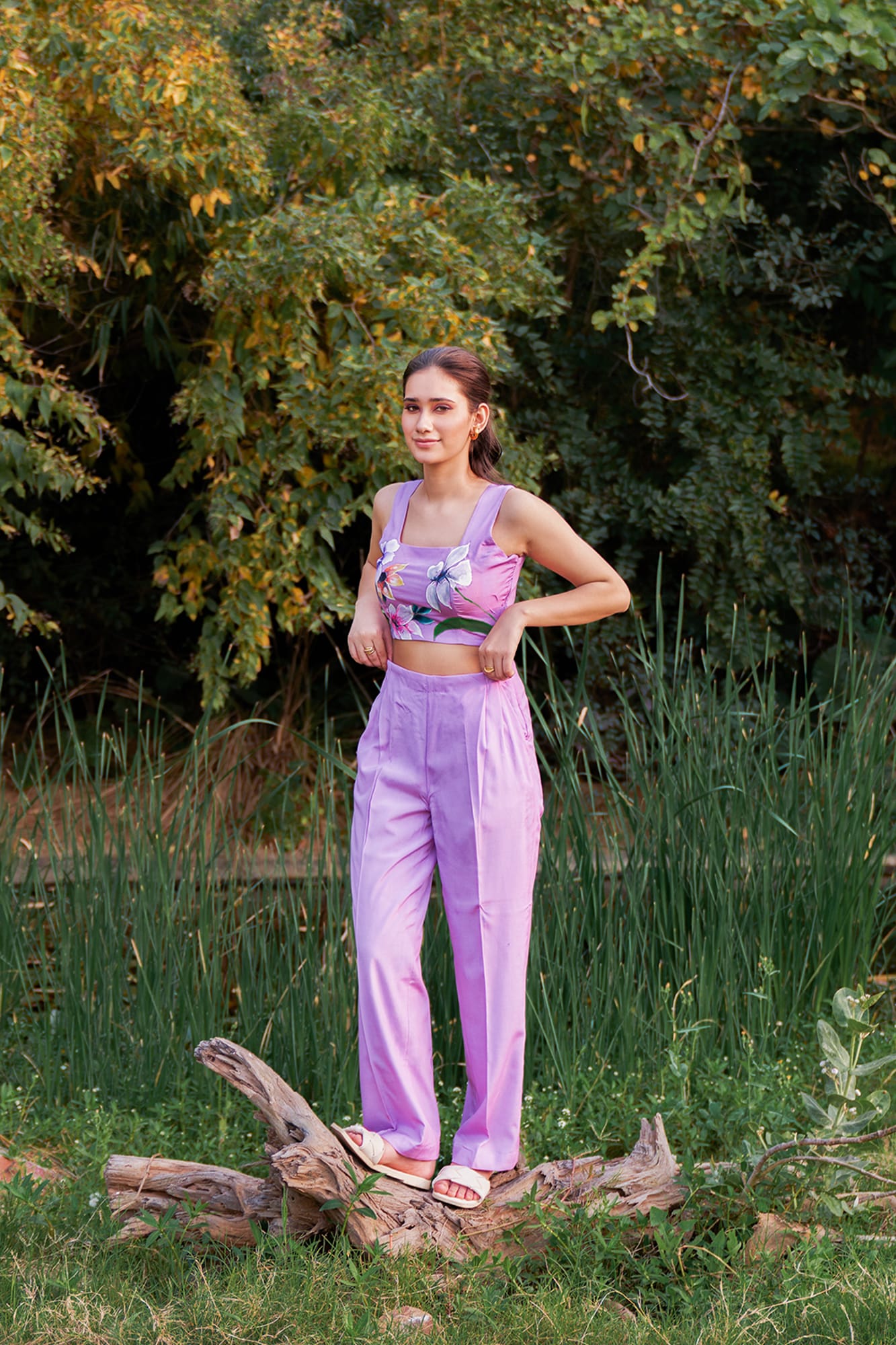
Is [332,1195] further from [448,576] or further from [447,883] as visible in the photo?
[448,576]

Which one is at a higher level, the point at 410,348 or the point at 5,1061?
the point at 410,348

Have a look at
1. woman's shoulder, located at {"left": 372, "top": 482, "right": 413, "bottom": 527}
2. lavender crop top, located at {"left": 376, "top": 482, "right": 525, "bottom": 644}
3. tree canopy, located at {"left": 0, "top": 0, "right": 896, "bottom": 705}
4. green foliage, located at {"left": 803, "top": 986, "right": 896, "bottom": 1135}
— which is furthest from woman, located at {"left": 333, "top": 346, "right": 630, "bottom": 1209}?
tree canopy, located at {"left": 0, "top": 0, "right": 896, "bottom": 705}

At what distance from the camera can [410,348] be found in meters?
4.38

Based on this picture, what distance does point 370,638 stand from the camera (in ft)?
8.05

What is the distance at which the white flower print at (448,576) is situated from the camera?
2336 mm

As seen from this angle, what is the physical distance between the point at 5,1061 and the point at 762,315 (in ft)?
15.3

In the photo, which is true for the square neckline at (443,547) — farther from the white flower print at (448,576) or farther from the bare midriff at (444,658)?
the bare midriff at (444,658)

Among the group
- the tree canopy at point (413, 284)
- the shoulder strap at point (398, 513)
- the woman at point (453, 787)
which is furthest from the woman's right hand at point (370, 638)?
the tree canopy at point (413, 284)

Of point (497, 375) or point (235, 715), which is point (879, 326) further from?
point (235, 715)

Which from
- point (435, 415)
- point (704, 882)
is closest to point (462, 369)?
point (435, 415)

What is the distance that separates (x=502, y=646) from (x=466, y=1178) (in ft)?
3.26

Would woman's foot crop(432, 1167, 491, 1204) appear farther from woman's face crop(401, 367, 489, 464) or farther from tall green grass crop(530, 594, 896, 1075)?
woman's face crop(401, 367, 489, 464)

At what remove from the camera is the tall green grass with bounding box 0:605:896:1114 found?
3188 mm

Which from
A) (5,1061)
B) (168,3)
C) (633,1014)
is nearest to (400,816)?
(633,1014)
